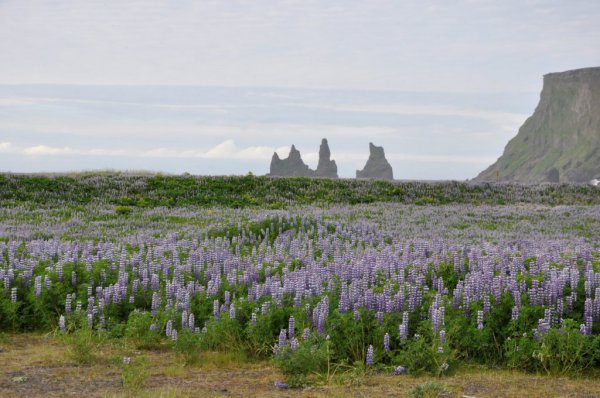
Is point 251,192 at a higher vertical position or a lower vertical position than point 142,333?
higher

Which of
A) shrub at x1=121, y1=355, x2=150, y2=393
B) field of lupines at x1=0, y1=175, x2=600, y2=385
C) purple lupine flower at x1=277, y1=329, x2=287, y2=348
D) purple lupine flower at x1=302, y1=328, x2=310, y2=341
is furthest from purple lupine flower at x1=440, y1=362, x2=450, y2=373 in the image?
shrub at x1=121, y1=355, x2=150, y2=393

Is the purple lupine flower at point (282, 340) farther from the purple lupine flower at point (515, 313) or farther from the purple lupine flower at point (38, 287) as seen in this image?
the purple lupine flower at point (38, 287)

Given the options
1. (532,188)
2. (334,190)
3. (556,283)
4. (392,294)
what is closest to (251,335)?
(392,294)

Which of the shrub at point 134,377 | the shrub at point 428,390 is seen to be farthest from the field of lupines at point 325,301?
the shrub at point 134,377

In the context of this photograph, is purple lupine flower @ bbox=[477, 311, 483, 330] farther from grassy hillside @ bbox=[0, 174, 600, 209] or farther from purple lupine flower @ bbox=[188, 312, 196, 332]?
grassy hillside @ bbox=[0, 174, 600, 209]

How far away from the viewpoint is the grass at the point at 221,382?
Answer: 753 cm

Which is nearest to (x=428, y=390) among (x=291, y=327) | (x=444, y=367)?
(x=444, y=367)

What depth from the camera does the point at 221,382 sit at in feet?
26.7

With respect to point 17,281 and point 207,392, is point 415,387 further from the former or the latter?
point 17,281

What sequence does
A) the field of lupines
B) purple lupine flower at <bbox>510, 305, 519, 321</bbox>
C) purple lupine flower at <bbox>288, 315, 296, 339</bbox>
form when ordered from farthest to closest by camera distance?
purple lupine flower at <bbox>510, 305, 519, 321</bbox> → purple lupine flower at <bbox>288, 315, 296, 339</bbox> → the field of lupines

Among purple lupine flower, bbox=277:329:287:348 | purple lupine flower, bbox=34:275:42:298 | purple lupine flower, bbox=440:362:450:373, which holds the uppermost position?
purple lupine flower, bbox=34:275:42:298

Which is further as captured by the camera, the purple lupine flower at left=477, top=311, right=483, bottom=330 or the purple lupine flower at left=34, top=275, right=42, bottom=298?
the purple lupine flower at left=34, top=275, right=42, bottom=298

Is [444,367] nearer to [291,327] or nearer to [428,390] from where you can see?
[428,390]

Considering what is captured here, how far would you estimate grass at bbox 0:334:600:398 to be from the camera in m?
7.53
